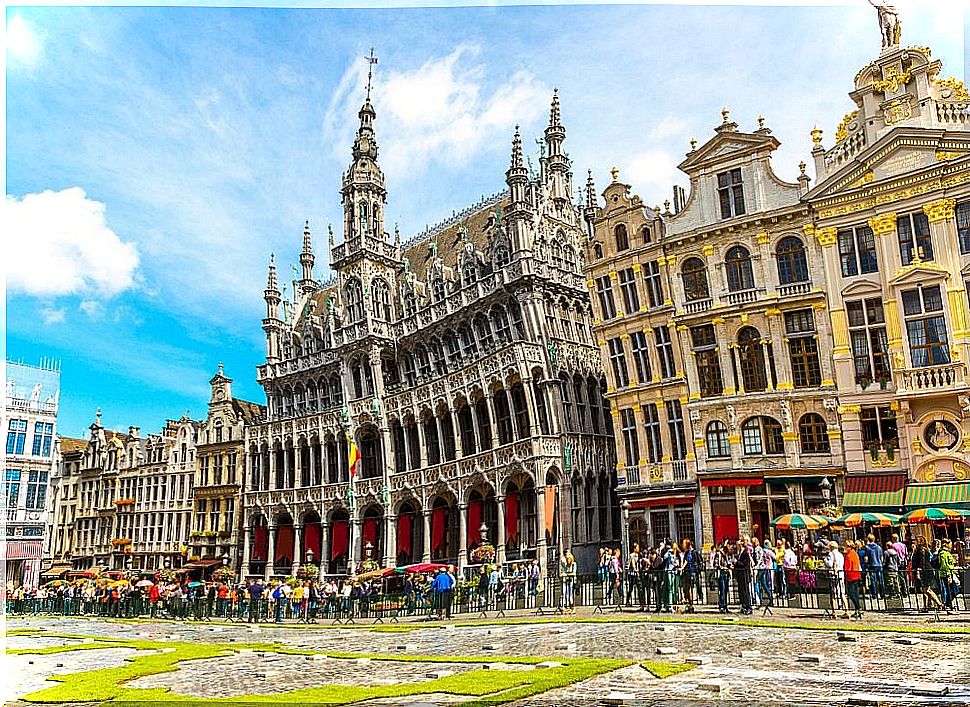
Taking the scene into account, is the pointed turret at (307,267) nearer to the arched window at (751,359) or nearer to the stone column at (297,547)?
the stone column at (297,547)

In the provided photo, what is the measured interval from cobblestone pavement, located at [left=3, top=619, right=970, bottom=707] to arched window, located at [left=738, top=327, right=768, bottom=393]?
50.0 ft

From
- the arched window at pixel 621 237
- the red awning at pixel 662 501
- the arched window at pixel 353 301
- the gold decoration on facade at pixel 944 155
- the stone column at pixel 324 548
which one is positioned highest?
the arched window at pixel 353 301

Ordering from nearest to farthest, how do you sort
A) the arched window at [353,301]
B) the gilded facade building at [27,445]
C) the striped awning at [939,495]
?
the gilded facade building at [27,445] < the striped awning at [939,495] < the arched window at [353,301]

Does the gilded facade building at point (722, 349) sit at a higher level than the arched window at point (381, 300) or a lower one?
lower

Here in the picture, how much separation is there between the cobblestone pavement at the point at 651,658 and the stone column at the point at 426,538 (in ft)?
79.2

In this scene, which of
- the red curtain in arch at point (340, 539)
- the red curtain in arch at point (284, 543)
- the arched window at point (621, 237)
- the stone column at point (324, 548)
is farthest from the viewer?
the red curtain in arch at point (284, 543)

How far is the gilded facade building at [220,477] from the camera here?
63.8 m

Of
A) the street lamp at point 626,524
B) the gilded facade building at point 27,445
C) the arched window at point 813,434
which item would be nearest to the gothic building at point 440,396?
the street lamp at point 626,524

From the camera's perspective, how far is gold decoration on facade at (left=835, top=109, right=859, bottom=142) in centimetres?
3125

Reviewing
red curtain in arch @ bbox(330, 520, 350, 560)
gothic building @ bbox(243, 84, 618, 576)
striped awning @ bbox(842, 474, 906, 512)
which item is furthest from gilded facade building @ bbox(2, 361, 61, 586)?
striped awning @ bbox(842, 474, 906, 512)

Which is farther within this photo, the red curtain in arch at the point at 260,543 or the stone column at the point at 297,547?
the red curtain in arch at the point at 260,543

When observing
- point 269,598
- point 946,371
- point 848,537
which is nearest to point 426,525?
point 269,598

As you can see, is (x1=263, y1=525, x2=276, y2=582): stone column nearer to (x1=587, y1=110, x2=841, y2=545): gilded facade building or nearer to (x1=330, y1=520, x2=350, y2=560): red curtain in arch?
(x1=330, y1=520, x2=350, y2=560): red curtain in arch

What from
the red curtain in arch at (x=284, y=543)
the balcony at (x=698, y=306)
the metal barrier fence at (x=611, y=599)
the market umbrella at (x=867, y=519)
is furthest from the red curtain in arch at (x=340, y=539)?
the market umbrella at (x=867, y=519)
